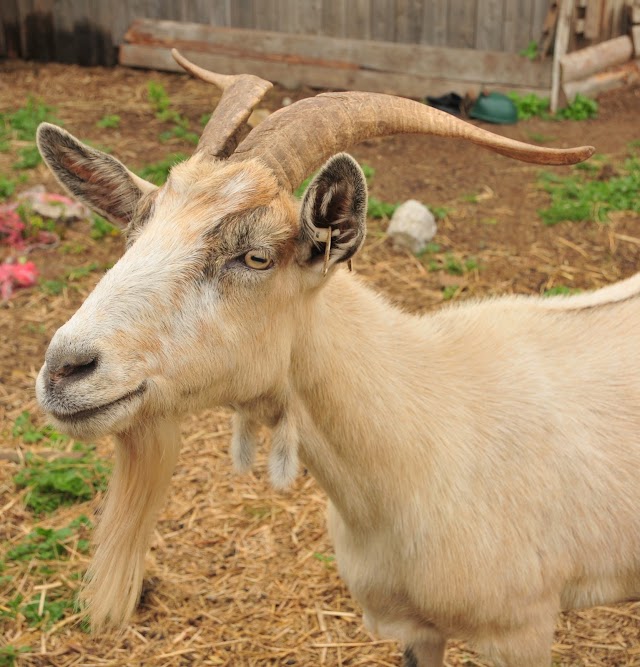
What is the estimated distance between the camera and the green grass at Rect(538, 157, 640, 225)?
695 centimetres

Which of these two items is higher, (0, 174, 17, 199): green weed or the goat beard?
the goat beard

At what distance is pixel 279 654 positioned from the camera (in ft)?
12.8

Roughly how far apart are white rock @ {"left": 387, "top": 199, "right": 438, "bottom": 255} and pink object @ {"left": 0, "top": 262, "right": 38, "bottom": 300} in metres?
2.52

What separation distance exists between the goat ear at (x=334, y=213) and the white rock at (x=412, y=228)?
4.07 meters

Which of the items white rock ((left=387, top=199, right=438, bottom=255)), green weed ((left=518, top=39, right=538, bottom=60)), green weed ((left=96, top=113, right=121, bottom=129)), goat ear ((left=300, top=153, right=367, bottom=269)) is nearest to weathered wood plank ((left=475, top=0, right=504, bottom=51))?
green weed ((left=518, top=39, right=538, bottom=60))

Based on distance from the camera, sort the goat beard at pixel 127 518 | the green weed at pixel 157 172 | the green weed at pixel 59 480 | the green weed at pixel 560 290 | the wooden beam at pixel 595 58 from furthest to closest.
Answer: the wooden beam at pixel 595 58 < the green weed at pixel 157 172 < the green weed at pixel 560 290 < the green weed at pixel 59 480 < the goat beard at pixel 127 518

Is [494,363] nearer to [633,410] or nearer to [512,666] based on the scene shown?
[633,410]

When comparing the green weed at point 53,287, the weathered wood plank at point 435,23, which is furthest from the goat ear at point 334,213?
the weathered wood plank at point 435,23

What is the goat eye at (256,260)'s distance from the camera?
260 cm

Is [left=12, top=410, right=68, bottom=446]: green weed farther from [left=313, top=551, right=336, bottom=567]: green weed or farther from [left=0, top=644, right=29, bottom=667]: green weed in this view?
[left=313, top=551, right=336, bottom=567]: green weed

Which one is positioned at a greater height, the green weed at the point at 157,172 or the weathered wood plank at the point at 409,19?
the weathered wood plank at the point at 409,19

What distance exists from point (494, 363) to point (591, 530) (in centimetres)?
63

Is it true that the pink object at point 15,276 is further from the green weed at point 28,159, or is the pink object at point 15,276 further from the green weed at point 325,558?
the green weed at point 325,558

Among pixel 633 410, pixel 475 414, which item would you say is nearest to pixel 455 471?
pixel 475 414
